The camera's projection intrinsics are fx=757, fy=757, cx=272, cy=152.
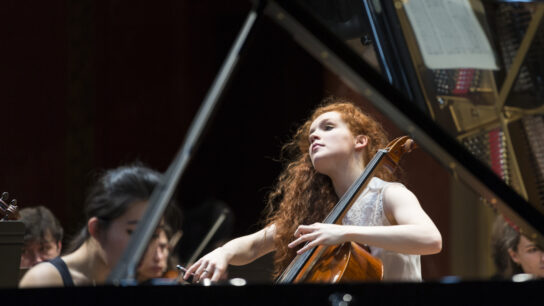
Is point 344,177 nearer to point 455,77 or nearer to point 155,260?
point 455,77

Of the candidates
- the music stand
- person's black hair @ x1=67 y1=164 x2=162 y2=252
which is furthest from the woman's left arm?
person's black hair @ x1=67 y1=164 x2=162 y2=252

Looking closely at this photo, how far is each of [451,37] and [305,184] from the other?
39cm

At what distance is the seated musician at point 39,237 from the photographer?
1.87 metres

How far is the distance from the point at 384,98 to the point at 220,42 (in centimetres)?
358

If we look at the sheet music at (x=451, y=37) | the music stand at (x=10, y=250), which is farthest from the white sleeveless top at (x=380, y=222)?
the music stand at (x=10, y=250)

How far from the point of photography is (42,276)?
164 cm

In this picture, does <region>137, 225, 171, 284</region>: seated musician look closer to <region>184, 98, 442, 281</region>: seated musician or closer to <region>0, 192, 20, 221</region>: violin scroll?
<region>0, 192, 20, 221</region>: violin scroll

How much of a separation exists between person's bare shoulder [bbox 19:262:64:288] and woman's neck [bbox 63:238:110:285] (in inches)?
1.6

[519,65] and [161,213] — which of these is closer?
[519,65]

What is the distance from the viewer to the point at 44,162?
434 centimetres

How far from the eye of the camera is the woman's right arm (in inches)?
51.9

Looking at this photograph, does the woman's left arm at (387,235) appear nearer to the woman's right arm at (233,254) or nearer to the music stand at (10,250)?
the woman's right arm at (233,254)

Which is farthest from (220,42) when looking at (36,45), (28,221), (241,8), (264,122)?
(28,221)

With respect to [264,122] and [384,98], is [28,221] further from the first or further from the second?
[264,122]
